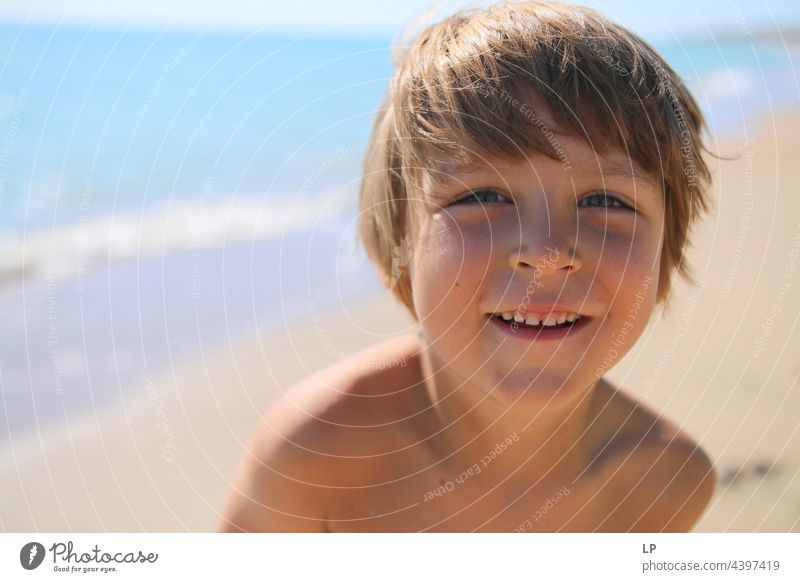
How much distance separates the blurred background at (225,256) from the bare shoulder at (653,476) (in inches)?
2.0

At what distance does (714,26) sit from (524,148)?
1.74 ft

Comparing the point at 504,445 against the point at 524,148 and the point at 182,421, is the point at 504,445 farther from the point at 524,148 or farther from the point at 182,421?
the point at 182,421

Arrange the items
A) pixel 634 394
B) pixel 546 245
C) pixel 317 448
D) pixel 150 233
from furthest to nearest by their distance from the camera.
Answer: pixel 150 233 → pixel 634 394 → pixel 317 448 → pixel 546 245

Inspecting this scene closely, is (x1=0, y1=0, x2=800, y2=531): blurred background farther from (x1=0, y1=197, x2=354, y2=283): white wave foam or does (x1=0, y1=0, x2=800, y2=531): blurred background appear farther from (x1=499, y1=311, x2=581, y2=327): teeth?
(x1=499, y1=311, x2=581, y2=327): teeth

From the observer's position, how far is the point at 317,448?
1.00 meters

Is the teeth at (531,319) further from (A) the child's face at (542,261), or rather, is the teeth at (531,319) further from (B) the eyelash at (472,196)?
(B) the eyelash at (472,196)

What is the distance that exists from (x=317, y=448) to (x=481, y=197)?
37cm

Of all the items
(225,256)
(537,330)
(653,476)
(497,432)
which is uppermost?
(225,256)

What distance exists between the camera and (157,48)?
3.56 feet

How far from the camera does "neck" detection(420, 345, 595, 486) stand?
3.30ft

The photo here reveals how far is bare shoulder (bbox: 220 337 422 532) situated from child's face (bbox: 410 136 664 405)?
6.5 inches

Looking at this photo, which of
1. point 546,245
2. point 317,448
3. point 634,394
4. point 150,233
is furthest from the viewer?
point 150,233
